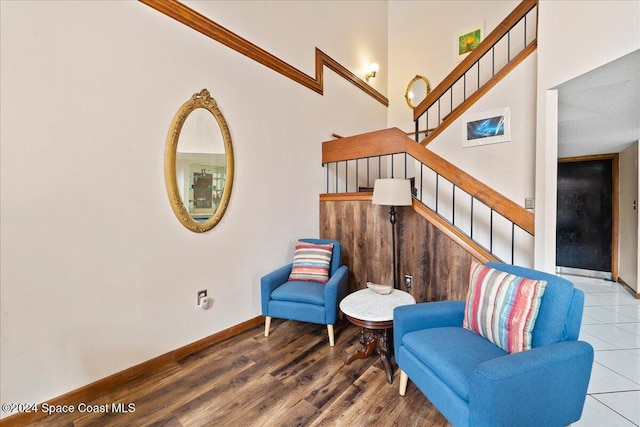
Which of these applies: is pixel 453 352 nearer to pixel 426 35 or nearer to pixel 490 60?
pixel 490 60


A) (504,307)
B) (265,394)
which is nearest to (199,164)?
(265,394)

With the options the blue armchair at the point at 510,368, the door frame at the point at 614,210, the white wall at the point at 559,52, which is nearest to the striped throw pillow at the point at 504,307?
the blue armchair at the point at 510,368

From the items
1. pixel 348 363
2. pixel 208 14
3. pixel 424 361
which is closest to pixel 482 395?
pixel 424 361

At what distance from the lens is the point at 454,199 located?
3205 mm

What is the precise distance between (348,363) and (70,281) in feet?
6.45

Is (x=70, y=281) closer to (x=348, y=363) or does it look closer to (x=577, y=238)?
(x=348, y=363)

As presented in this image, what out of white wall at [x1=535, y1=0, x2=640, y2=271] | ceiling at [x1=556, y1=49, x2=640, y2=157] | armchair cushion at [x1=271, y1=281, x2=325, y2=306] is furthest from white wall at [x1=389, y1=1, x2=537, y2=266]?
armchair cushion at [x1=271, y1=281, x2=325, y2=306]

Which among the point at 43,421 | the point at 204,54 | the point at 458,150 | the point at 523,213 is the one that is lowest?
A: the point at 43,421

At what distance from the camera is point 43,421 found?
1.57 m

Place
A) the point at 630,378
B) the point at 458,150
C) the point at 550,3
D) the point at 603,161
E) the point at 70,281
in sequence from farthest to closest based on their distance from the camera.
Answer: the point at 603,161 < the point at 458,150 < the point at 550,3 < the point at 630,378 < the point at 70,281

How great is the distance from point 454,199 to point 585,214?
3313 millimetres

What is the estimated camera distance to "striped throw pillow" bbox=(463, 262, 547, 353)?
1376 mm

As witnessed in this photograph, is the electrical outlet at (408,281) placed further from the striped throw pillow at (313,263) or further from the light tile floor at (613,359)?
the light tile floor at (613,359)

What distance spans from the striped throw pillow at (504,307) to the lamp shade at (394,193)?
0.90 m
